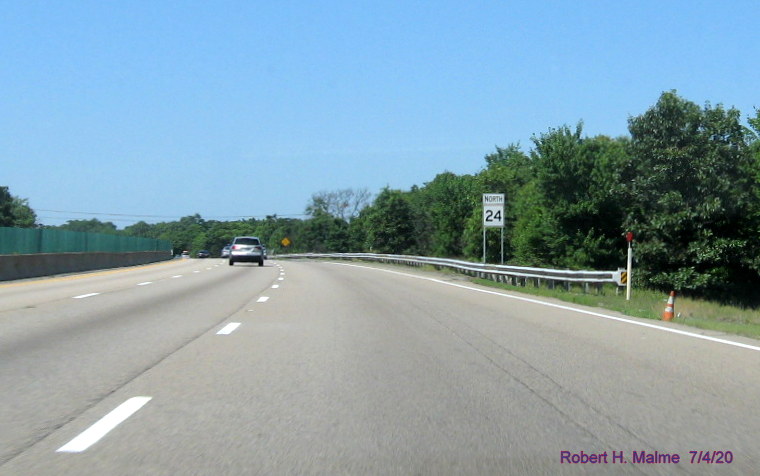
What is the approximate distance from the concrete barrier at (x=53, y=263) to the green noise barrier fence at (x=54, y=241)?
1.62 metres

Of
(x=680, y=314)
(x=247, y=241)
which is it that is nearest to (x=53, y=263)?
(x=247, y=241)

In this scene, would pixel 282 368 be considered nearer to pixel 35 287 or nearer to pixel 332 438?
pixel 332 438

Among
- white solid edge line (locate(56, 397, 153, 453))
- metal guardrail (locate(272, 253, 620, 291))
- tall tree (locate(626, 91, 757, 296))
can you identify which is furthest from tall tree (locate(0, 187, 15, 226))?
white solid edge line (locate(56, 397, 153, 453))

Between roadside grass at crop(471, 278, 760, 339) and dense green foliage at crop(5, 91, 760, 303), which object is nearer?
roadside grass at crop(471, 278, 760, 339)

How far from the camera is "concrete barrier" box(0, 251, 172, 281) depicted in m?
29.8

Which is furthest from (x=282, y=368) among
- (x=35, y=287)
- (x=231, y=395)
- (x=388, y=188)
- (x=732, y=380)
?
(x=388, y=188)

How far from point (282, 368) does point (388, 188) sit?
93.0 m

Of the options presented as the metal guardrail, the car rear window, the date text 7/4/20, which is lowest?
the date text 7/4/20

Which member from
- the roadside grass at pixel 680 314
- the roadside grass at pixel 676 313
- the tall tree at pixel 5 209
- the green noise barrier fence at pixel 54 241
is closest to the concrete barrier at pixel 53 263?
the green noise barrier fence at pixel 54 241

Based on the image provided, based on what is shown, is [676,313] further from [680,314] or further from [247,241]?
[247,241]

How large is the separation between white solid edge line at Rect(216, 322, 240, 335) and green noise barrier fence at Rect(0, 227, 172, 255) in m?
22.7

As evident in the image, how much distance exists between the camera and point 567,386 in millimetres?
8359

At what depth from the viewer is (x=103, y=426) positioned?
642 cm

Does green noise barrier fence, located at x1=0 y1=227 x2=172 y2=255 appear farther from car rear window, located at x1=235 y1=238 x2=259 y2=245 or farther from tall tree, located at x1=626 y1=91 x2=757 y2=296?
tall tree, located at x1=626 y1=91 x2=757 y2=296
